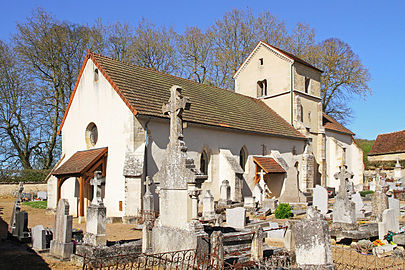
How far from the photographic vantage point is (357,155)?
3312 centimetres

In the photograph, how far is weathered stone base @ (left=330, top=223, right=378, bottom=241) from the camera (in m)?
10.8

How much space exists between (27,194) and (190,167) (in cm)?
2506

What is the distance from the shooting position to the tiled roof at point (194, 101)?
1728 cm

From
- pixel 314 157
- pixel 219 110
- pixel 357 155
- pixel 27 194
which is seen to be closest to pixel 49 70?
pixel 27 194

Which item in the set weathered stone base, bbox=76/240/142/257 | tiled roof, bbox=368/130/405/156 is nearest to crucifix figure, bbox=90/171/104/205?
weathered stone base, bbox=76/240/142/257

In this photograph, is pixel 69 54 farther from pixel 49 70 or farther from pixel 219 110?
pixel 219 110

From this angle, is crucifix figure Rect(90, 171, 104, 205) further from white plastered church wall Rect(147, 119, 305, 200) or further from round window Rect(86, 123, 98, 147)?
round window Rect(86, 123, 98, 147)

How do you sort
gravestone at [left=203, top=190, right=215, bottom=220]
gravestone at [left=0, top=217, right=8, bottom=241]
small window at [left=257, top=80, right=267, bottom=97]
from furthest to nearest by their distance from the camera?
small window at [left=257, top=80, right=267, bottom=97] < gravestone at [left=203, top=190, right=215, bottom=220] < gravestone at [left=0, top=217, right=8, bottom=241]

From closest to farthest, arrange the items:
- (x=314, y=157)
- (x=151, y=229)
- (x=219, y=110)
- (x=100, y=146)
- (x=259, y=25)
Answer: (x=151, y=229)
(x=100, y=146)
(x=219, y=110)
(x=314, y=157)
(x=259, y=25)

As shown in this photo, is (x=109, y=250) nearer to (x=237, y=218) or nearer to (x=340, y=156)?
(x=237, y=218)

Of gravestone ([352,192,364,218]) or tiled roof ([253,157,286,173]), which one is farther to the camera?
tiled roof ([253,157,286,173])

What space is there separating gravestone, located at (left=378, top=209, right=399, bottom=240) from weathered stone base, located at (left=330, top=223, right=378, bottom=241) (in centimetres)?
31

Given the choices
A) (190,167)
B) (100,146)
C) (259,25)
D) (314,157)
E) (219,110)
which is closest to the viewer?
(190,167)

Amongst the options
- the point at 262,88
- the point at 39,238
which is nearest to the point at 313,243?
the point at 39,238
